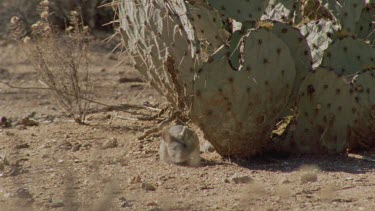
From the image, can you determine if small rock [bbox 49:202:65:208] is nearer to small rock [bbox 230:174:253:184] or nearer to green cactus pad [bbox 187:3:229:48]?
small rock [bbox 230:174:253:184]

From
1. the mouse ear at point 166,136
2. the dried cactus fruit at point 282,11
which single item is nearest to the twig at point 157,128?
the mouse ear at point 166,136

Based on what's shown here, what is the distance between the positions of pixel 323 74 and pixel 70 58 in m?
2.41

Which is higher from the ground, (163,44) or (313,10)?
(313,10)

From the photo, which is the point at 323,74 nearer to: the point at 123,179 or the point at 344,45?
the point at 344,45

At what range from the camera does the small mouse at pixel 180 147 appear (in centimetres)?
592

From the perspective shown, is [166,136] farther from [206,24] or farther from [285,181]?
[285,181]

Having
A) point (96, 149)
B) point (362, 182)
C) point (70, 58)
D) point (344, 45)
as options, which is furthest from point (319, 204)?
point (70, 58)

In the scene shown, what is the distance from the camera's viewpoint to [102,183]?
5.48m

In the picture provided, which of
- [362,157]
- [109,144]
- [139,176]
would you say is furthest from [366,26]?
[139,176]

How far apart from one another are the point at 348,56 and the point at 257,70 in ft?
2.45

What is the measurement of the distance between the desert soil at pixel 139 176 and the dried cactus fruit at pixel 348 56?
1.92ft

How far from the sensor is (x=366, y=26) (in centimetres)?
667

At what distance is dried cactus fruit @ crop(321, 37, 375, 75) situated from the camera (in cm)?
604

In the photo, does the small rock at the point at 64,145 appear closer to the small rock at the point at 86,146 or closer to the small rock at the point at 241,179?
the small rock at the point at 86,146
